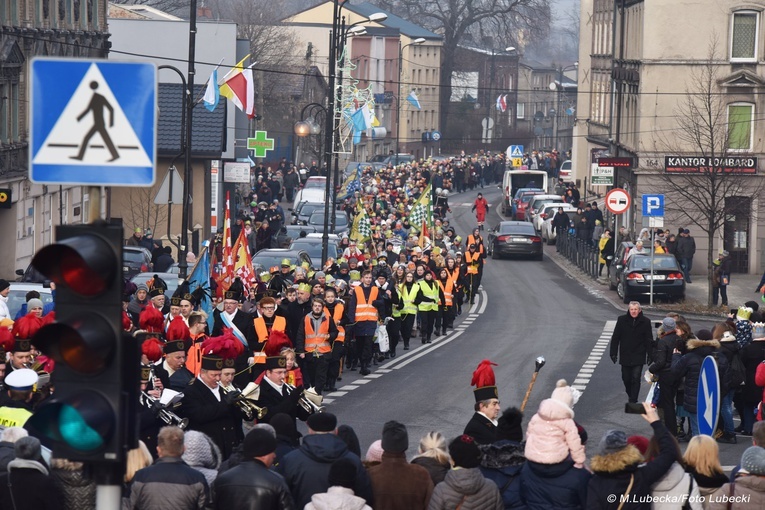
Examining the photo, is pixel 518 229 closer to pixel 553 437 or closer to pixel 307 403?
pixel 307 403

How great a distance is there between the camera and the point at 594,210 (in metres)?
51.3

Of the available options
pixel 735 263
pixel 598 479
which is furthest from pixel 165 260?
pixel 598 479

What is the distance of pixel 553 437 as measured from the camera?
9.23 meters

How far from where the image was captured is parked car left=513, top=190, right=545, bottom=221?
66.5m

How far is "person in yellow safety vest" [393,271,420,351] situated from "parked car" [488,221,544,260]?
2409 centimetres

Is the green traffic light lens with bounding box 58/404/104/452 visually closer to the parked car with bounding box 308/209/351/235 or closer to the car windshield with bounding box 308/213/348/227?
the parked car with bounding box 308/209/351/235

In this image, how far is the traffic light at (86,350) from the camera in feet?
19.2

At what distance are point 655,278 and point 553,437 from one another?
2877cm

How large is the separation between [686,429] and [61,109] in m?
13.7

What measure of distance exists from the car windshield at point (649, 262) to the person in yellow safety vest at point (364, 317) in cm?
1516

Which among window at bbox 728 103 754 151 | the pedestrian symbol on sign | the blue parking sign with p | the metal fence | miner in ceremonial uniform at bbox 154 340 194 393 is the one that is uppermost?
window at bbox 728 103 754 151

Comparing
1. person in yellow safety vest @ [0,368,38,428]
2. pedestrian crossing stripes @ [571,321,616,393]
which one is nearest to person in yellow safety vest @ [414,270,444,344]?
pedestrian crossing stripes @ [571,321,616,393]

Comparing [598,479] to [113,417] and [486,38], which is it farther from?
[486,38]

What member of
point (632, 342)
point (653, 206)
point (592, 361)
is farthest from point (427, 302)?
point (653, 206)
